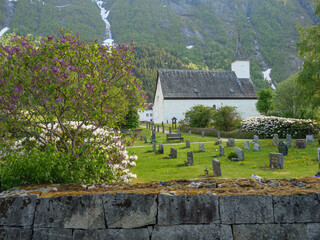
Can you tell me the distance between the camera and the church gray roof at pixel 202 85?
161 ft

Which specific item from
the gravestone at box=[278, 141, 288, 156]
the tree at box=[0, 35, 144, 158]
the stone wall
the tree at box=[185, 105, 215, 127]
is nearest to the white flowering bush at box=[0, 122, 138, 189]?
the tree at box=[0, 35, 144, 158]

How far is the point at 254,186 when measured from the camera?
13.8ft

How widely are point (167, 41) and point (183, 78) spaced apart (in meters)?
157

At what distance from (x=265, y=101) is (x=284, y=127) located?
25.9 meters

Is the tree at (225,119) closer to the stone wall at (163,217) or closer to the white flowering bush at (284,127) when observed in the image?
the white flowering bush at (284,127)

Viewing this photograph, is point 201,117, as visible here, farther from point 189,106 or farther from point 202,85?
point 202,85

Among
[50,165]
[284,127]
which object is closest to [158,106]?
[284,127]

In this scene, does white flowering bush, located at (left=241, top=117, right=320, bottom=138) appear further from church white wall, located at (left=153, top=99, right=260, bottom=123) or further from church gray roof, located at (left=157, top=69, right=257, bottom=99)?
church gray roof, located at (left=157, top=69, right=257, bottom=99)

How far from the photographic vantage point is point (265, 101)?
48.8 metres

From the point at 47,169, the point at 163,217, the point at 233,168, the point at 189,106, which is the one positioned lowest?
the point at 233,168

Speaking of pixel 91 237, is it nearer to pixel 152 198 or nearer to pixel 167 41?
pixel 152 198

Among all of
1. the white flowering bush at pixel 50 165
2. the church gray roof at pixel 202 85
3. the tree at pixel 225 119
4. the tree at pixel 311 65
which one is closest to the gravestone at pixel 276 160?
the white flowering bush at pixel 50 165

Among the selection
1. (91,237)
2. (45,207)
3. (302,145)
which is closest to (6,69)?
(45,207)

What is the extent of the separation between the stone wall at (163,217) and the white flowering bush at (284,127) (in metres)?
22.6
